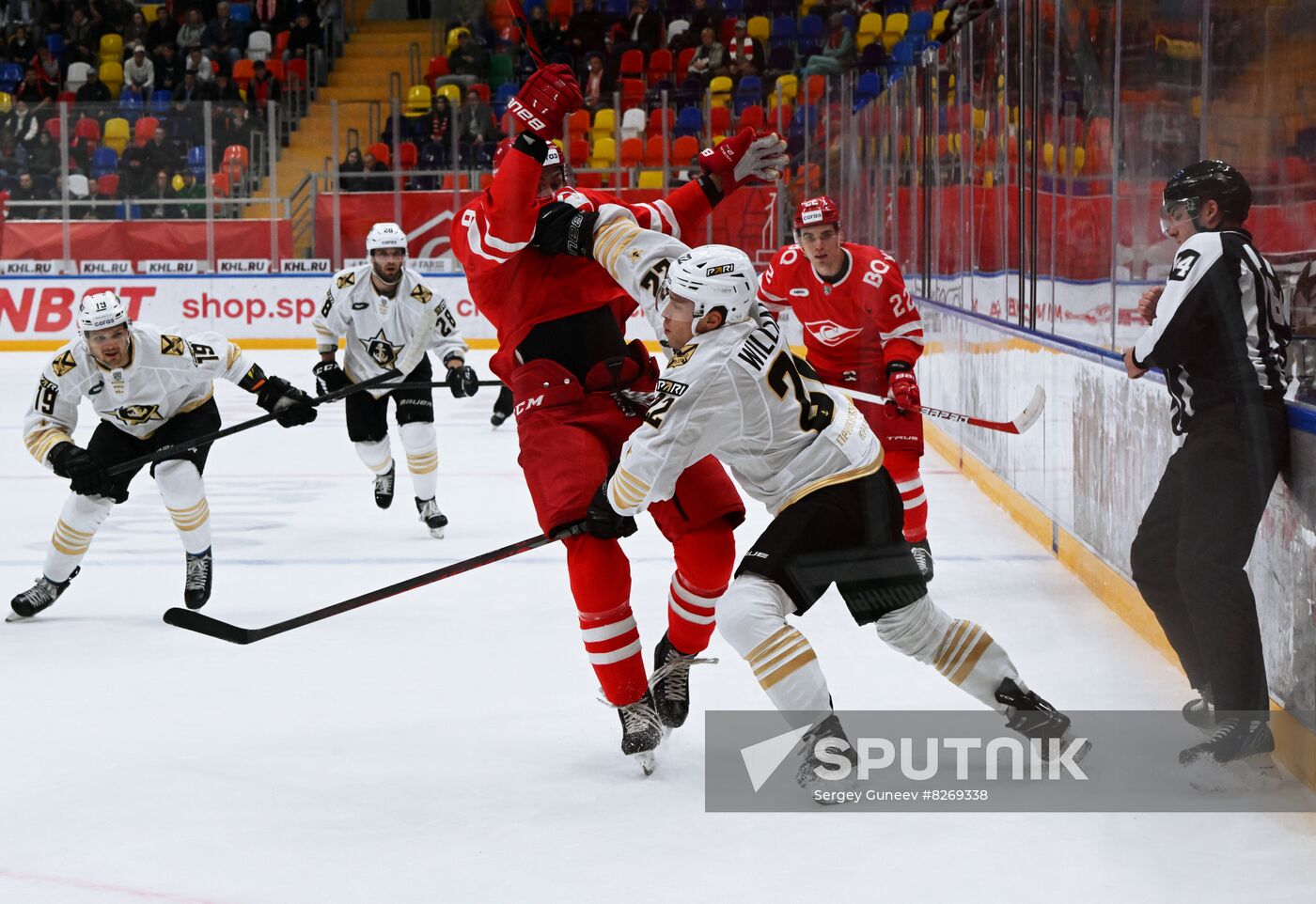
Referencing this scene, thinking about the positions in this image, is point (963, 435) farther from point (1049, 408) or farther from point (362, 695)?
point (362, 695)

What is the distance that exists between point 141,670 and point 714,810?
183 cm

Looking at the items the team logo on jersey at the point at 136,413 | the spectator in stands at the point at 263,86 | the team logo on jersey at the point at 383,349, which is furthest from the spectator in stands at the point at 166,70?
the team logo on jersey at the point at 136,413

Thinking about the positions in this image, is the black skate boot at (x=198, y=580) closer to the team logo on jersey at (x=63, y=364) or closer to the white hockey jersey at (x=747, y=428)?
the team logo on jersey at (x=63, y=364)

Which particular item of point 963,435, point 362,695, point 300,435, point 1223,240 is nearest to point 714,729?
point 362,695

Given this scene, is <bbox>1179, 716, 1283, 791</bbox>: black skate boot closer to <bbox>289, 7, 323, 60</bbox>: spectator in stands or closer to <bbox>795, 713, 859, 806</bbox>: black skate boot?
<bbox>795, 713, 859, 806</bbox>: black skate boot

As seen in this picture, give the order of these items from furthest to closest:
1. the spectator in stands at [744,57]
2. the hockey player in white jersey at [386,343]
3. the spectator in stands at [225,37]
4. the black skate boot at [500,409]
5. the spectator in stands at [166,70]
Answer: the spectator in stands at [225,37] → the spectator in stands at [166,70] → the spectator in stands at [744,57] → the black skate boot at [500,409] → the hockey player in white jersey at [386,343]

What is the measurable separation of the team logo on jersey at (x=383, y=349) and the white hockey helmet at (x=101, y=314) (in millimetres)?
1887

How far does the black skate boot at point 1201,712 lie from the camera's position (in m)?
2.98

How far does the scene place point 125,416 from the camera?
15.0ft

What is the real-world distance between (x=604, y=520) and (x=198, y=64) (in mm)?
14797

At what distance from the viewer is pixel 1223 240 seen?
9.26ft

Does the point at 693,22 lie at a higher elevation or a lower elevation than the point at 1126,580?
higher

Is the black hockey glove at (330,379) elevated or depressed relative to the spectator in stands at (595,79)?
depressed

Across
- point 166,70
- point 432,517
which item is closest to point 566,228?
point 432,517
